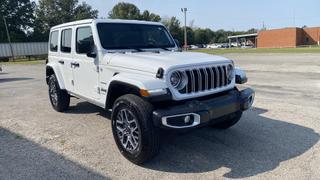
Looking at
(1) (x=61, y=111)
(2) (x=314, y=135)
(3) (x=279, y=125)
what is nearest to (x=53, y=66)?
(1) (x=61, y=111)

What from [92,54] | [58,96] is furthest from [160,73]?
[58,96]

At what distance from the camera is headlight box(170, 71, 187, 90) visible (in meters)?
4.70

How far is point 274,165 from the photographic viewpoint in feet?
15.3

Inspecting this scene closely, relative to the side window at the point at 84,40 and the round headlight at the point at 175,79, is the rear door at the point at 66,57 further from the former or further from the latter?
the round headlight at the point at 175,79

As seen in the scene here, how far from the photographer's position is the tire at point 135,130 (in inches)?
177

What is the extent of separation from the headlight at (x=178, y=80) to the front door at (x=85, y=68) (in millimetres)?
1806

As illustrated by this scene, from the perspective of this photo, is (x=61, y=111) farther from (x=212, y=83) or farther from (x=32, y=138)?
(x=212, y=83)

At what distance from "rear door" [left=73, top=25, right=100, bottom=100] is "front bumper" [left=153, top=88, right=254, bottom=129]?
6.68 feet

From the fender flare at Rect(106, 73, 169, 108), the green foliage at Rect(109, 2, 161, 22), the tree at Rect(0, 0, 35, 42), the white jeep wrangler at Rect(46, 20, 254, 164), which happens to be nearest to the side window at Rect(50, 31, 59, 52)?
the white jeep wrangler at Rect(46, 20, 254, 164)

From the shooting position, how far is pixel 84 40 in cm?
630

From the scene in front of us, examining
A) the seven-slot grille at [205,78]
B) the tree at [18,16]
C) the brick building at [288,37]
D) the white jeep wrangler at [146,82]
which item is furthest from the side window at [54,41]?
the brick building at [288,37]

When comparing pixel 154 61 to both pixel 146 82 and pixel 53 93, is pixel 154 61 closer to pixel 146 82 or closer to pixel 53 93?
pixel 146 82

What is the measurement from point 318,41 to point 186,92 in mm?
97334

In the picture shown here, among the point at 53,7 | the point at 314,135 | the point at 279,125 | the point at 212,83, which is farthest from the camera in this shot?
the point at 53,7
